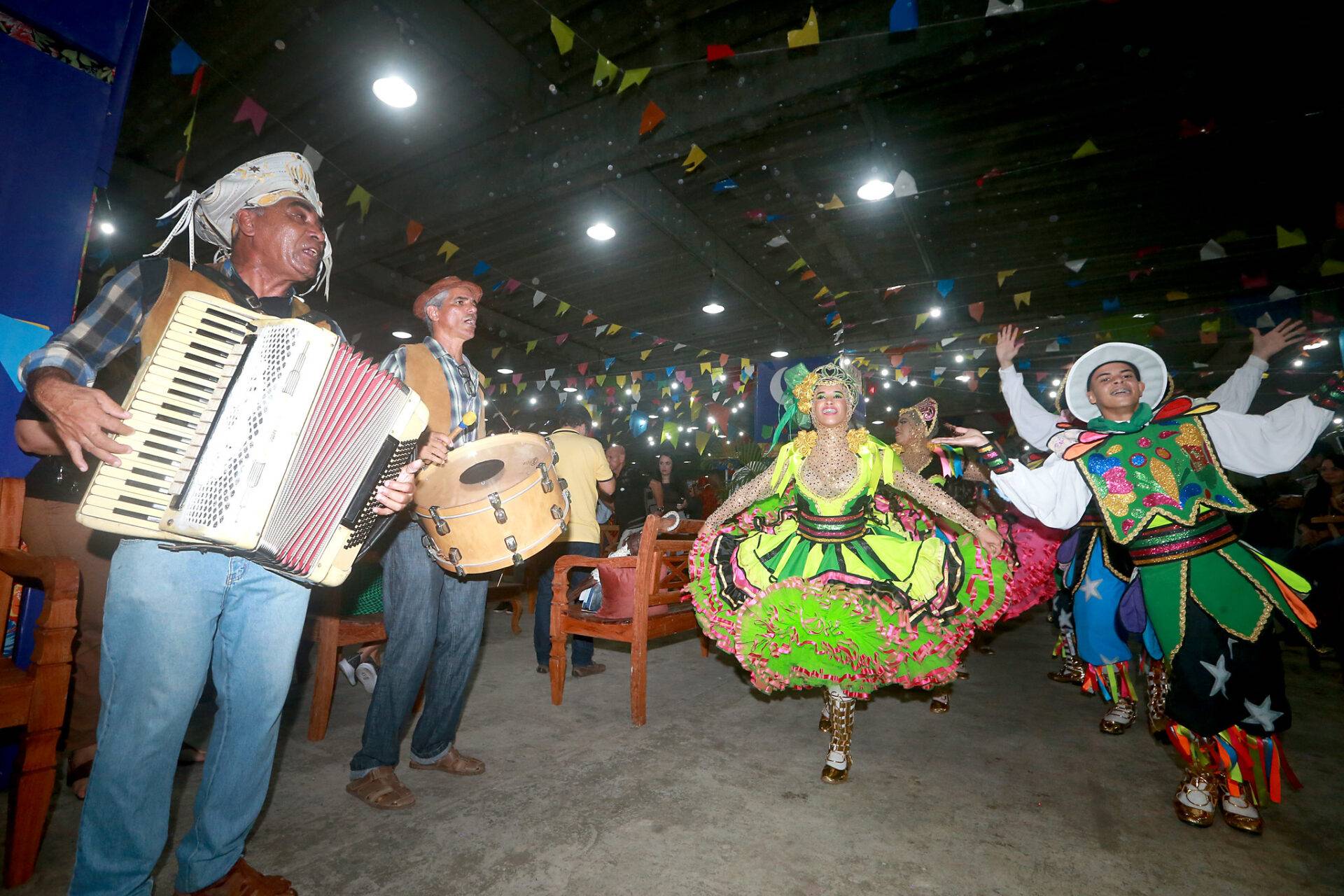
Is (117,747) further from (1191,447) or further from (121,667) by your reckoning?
(1191,447)

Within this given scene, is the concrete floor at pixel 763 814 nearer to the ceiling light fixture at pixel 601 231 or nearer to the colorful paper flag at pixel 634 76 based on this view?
the colorful paper flag at pixel 634 76

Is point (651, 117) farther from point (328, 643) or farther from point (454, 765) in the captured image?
point (454, 765)

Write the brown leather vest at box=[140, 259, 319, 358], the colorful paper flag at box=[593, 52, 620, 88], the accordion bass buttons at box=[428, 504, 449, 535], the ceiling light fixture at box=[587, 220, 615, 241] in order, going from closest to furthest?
the brown leather vest at box=[140, 259, 319, 358]
the accordion bass buttons at box=[428, 504, 449, 535]
the colorful paper flag at box=[593, 52, 620, 88]
the ceiling light fixture at box=[587, 220, 615, 241]

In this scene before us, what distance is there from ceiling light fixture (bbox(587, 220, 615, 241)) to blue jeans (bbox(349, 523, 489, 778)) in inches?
178

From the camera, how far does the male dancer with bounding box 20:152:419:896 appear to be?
1.43 m

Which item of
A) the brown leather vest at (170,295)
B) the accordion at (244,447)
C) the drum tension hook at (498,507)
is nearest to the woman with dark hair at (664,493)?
the drum tension hook at (498,507)

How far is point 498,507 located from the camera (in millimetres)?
2266

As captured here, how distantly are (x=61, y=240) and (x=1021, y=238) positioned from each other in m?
7.67

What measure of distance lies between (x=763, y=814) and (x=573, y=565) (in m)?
1.90

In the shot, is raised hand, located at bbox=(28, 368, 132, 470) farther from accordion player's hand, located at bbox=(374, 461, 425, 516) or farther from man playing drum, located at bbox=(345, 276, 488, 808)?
man playing drum, located at bbox=(345, 276, 488, 808)

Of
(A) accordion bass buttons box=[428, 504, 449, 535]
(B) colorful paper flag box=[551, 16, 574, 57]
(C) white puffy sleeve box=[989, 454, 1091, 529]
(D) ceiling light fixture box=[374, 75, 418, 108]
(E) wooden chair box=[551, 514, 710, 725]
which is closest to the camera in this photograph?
(A) accordion bass buttons box=[428, 504, 449, 535]

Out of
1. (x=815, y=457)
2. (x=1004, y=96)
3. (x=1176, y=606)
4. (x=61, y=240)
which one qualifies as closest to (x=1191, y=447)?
(x=1176, y=606)

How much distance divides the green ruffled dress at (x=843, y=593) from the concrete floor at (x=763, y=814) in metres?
0.52

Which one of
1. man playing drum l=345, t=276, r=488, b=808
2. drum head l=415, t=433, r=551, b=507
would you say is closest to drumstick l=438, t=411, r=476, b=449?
man playing drum l=345, t=276, r=488, b=808
